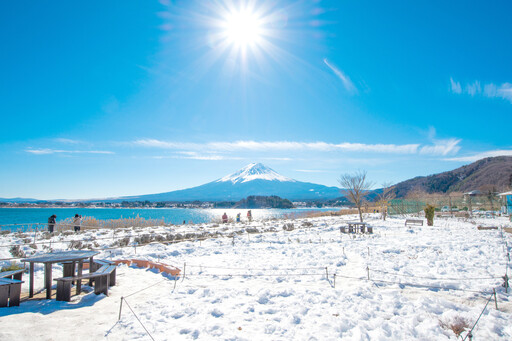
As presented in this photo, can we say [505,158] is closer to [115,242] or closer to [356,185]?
[356,185]

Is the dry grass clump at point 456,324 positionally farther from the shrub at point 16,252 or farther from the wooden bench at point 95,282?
the shrub at point 16,252

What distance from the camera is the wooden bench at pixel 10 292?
448cm

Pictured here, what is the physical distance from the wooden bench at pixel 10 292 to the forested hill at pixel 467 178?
318 ft

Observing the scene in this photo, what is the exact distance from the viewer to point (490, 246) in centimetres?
916

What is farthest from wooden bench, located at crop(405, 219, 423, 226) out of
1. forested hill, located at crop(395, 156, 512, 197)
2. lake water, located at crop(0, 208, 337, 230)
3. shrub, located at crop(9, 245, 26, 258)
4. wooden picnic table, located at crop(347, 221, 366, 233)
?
forested hill, located at crop(395, 156, 512, 197)

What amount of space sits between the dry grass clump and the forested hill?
3704 inches

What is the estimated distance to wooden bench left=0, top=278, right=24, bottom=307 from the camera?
4.48 m

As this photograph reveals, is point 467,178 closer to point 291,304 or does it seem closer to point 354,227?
point 354,227

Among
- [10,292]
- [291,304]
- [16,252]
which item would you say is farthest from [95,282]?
[16,252]

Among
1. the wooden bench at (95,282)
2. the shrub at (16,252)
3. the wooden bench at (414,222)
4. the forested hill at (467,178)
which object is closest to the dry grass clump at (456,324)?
the wooden bench at (95,282)

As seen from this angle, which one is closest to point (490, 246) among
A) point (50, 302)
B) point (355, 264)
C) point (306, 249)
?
point (355, 264)

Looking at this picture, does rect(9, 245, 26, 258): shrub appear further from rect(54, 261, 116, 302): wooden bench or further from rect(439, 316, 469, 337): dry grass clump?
rect(439, 316, 469, 337): dry grass clump

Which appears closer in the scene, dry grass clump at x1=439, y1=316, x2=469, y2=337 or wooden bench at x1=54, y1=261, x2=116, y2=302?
dry grass clump at x1=439, y1=316, x2=469, y2=337

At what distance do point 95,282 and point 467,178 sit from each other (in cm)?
13286
